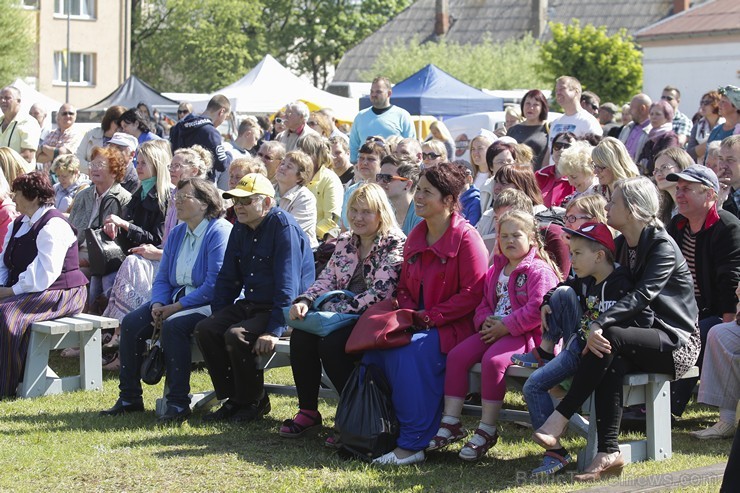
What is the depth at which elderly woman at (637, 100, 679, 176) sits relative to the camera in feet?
37.4

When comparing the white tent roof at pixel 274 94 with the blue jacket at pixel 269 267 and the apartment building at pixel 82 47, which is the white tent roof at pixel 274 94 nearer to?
the blue jacket at pixel 269 267

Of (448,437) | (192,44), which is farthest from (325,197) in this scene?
(192,44)

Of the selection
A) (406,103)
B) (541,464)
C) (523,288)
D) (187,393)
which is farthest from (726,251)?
(406,103)

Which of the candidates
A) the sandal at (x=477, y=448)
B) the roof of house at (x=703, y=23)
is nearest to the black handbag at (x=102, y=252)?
the sandal at (x=477, y=448)

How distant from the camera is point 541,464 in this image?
6137 millimetres

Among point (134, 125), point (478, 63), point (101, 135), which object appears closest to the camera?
point (134, 125)

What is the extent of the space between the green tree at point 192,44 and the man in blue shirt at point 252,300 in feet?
179

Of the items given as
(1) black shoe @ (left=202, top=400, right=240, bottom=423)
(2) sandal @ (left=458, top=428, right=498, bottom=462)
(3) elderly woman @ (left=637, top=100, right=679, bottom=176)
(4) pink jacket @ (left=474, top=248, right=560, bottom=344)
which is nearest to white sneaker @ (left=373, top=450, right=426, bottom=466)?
(2) sandal @ (left=458, top=428, right=498, bottom=462)

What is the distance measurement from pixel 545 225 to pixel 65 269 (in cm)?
366

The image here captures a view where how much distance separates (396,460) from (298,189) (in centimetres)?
357

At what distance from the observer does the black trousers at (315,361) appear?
22.2 ft

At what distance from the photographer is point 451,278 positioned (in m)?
6.60

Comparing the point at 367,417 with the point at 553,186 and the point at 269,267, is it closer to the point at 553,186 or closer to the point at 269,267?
the point at 269,267

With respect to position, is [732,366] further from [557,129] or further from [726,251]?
[557,129]
